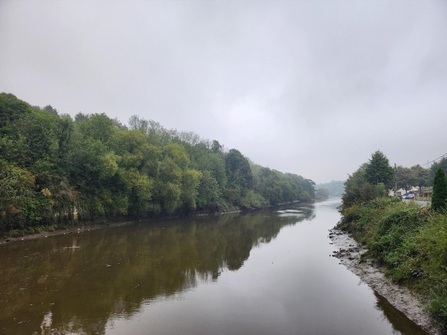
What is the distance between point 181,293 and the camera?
1180 cm

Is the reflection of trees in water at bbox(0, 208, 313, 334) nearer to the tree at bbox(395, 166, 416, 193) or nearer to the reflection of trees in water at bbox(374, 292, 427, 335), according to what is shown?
the reflection of trees in water at bbox(374, 292, 427, 335)

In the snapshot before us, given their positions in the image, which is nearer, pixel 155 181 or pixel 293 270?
pixel 293 270

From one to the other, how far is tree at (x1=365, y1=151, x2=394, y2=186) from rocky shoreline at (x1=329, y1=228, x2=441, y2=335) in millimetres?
26265

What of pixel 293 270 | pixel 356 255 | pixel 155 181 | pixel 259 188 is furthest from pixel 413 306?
pixel 259 188

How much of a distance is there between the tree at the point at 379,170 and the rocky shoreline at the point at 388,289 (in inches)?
1034

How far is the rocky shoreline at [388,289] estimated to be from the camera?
9312 mm

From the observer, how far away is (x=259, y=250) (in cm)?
2205

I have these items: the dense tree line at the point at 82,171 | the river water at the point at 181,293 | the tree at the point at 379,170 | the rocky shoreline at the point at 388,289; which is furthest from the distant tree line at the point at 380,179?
the dense tree line at the point at 82,171

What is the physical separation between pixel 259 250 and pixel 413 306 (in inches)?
498

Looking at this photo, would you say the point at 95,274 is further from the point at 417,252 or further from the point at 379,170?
the point at 379,170

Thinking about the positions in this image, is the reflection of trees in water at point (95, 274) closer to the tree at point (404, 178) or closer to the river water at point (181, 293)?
the river water at point (181, 293)

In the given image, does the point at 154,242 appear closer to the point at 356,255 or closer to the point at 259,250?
the point at 259,250

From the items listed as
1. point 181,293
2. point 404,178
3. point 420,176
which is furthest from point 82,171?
point 420,176

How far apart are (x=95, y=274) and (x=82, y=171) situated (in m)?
20.0
